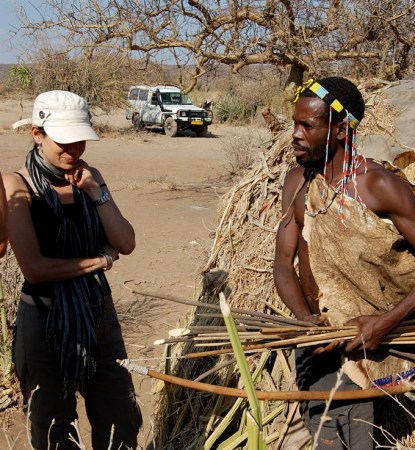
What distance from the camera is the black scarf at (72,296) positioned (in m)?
2.50

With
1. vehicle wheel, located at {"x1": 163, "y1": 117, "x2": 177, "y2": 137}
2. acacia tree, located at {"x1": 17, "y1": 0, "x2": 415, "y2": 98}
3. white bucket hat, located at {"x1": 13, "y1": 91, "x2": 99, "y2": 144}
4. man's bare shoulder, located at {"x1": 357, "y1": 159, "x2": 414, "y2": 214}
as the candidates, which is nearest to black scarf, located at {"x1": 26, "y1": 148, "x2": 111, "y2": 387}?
white bucket hat, located at {"x1": 13, "y1": 91, "x2": 99, "y2": 144}

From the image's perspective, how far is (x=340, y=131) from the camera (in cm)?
243

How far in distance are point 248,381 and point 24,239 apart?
1578 millimetres

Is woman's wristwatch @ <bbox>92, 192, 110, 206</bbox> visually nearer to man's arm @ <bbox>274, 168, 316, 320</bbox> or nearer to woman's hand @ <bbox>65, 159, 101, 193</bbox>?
woman's hand @ <bbox>65, 159, 101, 193</bbox>

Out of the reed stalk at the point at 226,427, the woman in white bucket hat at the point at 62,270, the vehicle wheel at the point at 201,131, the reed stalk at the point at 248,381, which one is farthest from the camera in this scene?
the vehicle wheel at the point at 201,131

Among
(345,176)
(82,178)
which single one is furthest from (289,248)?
(82,178)

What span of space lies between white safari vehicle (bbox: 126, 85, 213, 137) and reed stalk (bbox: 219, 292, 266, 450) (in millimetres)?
21721

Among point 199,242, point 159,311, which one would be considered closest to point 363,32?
point 199,242

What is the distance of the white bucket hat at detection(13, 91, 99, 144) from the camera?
2.46 meters

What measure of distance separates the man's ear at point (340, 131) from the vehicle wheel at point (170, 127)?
2048cm

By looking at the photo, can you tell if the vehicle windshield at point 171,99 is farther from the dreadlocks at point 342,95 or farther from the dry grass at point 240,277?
the dreadlocks at point 342,95

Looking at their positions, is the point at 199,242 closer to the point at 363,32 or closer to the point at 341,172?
the point at 363,32

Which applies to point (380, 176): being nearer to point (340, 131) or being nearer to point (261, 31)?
point (340, 131)

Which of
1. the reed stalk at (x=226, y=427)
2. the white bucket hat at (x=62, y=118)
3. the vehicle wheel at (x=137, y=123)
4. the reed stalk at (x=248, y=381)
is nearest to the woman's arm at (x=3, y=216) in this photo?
the white bucket hat at (x=62, y=118)
